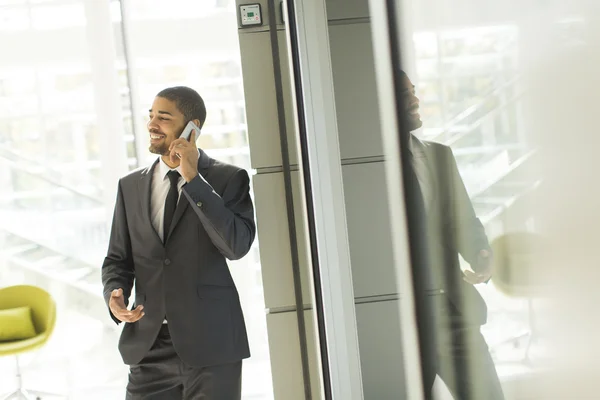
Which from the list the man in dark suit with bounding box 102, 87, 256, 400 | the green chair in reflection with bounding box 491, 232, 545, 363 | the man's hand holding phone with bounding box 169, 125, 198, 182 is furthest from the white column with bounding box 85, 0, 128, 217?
the green chair in reflection with bounding box 491, 232, 545, 363

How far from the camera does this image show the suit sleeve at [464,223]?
36.1 inches

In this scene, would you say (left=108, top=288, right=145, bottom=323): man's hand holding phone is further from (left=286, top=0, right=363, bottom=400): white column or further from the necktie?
(left=286, top=0, right=363, bottom=400): white column

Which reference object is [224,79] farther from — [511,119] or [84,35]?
[511,119]

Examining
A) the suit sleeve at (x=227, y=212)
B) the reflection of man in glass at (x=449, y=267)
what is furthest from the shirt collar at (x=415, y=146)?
the suit sleeve at (x=227, y=212)

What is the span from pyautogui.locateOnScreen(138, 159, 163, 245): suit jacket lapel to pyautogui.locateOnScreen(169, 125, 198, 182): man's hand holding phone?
14cm

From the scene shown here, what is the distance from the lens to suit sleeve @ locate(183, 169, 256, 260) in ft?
9.70

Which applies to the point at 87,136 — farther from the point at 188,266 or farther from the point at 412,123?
the point at 412,123

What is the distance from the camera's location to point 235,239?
3047mm

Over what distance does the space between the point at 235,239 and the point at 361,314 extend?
3.61 ft

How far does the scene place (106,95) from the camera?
17.8 ft

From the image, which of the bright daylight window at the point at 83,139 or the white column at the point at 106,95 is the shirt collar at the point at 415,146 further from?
the white column at the point at 106,95

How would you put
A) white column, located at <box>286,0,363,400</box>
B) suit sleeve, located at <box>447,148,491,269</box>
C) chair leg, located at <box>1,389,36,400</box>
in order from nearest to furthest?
suit sleeve, located at <box>447,148,491,269</box>, white column, located at <box>286,0,363,400</box>, chair leg, located at <box>1,389,36,400</box>

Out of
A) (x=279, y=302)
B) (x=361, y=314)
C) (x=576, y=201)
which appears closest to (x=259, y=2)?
(x=279, y=302)

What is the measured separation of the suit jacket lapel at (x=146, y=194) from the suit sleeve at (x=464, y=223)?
2.22 meters
